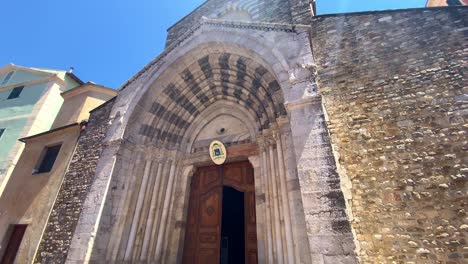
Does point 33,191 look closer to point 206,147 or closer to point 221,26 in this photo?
point 206,147

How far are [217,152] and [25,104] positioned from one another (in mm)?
13122

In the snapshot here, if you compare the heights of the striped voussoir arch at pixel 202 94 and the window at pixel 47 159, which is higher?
the striped voussoir arch at pixel 202 94

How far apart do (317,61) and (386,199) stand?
9.74ft

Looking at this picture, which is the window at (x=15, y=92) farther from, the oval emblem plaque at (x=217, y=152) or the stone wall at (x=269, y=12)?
the oval emblem plaque at (x=217, y=152)

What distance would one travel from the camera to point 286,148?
11.9ft

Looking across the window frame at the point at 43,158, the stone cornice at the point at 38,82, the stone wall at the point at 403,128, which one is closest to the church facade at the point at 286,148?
the stone wall at the point at 403,128

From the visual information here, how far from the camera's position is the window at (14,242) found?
5738 mm

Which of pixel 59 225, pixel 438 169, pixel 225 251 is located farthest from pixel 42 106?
pixel 438 169

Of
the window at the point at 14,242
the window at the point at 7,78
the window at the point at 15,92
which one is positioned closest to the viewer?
the window at the point at 14,242

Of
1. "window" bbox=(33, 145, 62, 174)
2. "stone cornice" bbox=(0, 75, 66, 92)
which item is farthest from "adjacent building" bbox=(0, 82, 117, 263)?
"stone cornice" bbox=(0, 75, 66, 92)

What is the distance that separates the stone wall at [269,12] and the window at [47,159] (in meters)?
5.02

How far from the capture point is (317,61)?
4.76 metres

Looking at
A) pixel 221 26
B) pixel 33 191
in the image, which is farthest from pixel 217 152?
pixel 33 191

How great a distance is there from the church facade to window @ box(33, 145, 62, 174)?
1.61 meters
